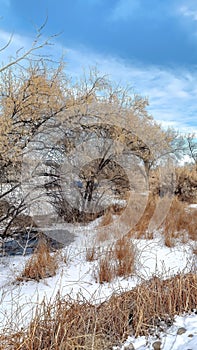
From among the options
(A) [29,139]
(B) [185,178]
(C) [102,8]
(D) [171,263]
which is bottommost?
(D) [171,263]

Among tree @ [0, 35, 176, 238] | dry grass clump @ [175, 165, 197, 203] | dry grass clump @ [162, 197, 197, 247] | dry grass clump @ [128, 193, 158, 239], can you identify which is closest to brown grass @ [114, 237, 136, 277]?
dry grass clump @ [128, 193, 158, 239]

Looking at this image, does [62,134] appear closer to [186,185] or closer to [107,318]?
[107,318]

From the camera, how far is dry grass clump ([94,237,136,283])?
2.85 metres

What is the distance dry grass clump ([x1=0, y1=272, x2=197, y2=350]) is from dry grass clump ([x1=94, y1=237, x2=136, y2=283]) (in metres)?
0.69

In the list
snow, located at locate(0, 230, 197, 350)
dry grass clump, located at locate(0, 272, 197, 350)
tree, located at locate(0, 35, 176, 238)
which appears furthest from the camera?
tree, located at locate(0, 35, 176, 238)

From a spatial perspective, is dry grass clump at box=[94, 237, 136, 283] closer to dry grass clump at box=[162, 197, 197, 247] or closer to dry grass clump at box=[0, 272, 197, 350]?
dry grass clump at box=[0, 272, 197, 350]

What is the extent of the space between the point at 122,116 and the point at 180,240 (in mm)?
2939

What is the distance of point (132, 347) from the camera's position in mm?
1609

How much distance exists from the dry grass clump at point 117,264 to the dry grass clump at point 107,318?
0.69 metres

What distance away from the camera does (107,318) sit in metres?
1.80

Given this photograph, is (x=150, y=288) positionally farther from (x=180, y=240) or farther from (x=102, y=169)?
(x=102, y=169)

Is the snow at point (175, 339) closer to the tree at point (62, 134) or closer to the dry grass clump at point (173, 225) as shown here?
the dry grass clump at point (173, 225)

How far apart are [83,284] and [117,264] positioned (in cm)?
51

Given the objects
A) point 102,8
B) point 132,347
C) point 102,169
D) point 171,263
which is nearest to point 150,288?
point 132,347
